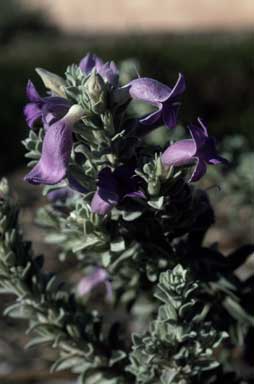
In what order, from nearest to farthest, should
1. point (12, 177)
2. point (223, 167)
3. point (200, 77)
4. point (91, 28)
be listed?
point (223, 167)
point (12, 177)
point (200, 77)
point (91, 28)

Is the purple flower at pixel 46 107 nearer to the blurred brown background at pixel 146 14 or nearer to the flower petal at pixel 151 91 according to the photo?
the flower petal at pixel 151 91

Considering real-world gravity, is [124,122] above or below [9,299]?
above

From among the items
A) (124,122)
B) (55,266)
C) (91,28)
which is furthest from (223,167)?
(91,28)

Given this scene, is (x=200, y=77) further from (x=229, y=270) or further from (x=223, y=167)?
(x=229, y=270)

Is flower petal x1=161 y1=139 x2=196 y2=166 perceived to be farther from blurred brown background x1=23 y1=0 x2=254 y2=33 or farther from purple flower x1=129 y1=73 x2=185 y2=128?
blurred brown background x1=23 y1=0 x2=254 y2=33

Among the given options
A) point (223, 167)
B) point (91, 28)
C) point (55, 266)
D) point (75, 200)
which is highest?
point (75, 200)

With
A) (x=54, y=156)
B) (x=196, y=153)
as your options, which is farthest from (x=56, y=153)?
(x=196, y=153)

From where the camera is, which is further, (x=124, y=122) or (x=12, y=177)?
(x=12, y=177)

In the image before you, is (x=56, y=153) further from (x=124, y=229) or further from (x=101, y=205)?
(x=124, y=229)
